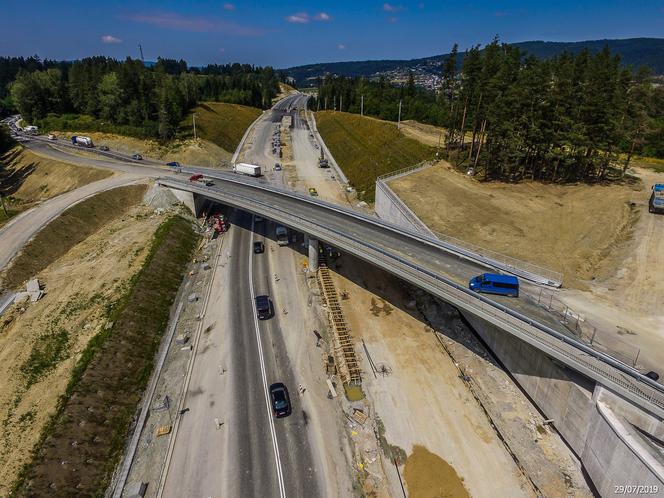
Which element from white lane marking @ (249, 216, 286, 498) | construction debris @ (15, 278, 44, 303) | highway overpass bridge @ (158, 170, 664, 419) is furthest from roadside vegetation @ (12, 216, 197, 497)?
highway overpass bridge @ (158, 170, 664, 419)

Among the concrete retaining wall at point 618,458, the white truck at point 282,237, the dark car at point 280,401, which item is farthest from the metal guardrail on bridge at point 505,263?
the dark car at point 280,401

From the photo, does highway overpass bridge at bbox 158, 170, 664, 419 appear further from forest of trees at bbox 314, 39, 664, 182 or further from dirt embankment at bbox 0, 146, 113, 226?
forest of trees at bbox 314, 39, 664, 182

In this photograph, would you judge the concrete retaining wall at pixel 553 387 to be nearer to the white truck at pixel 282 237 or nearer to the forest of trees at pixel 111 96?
the white truck at pixel 282 237

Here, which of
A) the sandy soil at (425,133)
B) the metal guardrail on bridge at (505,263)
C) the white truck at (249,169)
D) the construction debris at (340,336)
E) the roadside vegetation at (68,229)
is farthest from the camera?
the sandy soil at (425,133)

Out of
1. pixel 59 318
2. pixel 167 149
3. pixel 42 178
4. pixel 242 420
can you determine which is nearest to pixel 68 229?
pixel 59 318

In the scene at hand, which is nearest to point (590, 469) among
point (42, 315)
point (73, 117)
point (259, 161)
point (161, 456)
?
point (161, 456)

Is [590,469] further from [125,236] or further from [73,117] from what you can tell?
[73,117]
